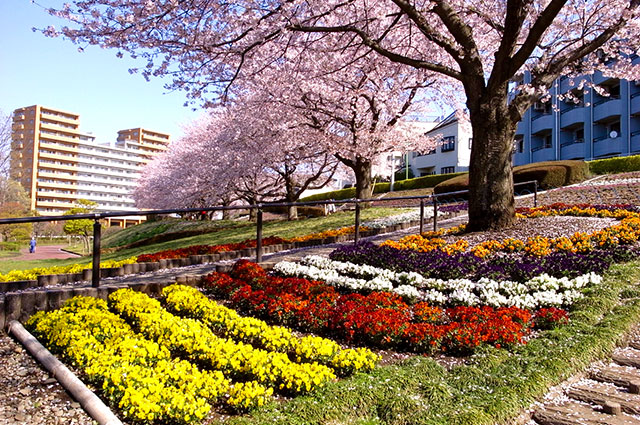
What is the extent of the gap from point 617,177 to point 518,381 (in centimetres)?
1987

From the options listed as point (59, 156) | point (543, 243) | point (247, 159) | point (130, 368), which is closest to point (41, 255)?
point (247, 159)

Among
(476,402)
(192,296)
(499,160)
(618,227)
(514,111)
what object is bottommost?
(476,402)

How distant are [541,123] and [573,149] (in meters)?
4.36

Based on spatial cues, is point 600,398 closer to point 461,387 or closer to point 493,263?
point 461,387

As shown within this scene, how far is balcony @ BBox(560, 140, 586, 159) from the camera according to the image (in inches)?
1324

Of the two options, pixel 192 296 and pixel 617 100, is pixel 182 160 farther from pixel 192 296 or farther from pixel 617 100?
pixel 617 100

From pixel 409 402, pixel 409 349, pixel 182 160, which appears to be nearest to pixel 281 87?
pixel 409 349

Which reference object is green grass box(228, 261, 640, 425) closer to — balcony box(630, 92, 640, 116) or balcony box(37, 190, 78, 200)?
balcony box(630, 92, 640, 116)

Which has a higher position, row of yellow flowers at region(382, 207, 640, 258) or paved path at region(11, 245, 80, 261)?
row of yellow flowers at region(382, 207, 640, 258)

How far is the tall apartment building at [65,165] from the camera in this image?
297ft

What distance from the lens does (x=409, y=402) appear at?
10.8ft

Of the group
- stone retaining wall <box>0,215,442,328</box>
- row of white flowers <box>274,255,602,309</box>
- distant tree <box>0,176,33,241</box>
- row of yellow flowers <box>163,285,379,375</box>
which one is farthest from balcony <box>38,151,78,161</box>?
row of yellow flowers <box>163,285,379,375</box>

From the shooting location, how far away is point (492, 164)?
9.40m

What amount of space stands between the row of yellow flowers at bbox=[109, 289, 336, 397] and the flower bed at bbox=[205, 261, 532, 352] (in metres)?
0.94
